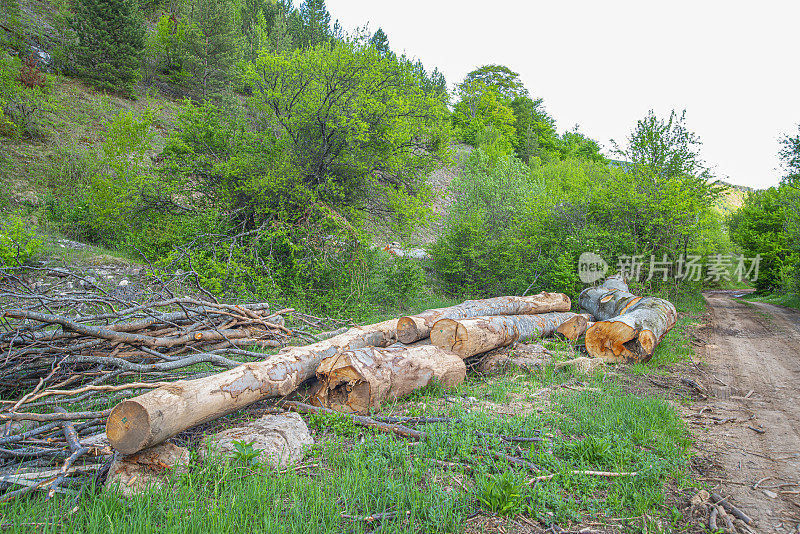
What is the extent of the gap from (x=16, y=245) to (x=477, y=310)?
370 inches

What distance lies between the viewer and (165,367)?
4.58 m

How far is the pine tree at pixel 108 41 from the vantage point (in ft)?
81.2

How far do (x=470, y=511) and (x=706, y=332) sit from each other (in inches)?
466

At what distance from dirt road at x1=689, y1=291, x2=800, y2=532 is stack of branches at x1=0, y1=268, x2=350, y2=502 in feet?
17.0

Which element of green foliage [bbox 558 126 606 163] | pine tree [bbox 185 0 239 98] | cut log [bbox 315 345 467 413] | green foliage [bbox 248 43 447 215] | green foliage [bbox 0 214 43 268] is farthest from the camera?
green foliage [bbox 558 126 606 163]

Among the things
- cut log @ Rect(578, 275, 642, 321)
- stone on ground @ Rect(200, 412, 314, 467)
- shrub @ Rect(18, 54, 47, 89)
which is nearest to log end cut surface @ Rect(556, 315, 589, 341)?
cut log @ Rect(578, 275, 642, 321)

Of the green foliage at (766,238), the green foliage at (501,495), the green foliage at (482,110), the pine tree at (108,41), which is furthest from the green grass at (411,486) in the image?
the green foliage at (482,110)

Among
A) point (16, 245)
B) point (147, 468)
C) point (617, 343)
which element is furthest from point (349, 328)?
point (16, 245)

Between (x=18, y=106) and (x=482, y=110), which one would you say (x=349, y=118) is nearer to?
(x=18, y=106)

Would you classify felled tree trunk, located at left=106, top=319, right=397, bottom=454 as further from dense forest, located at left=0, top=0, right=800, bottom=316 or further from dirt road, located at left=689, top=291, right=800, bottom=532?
dense forest, located at left=0, top=0, right=800, bottom=316

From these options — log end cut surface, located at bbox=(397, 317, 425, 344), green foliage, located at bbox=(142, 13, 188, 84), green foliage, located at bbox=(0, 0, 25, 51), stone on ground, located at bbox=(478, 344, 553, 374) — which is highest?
green foliage, located at bbox=(142, 13, 188, 84)

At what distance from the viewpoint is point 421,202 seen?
40.1ft

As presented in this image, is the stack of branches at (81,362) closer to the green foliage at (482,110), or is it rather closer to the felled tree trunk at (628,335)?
the felled tree trunk at (628,335)

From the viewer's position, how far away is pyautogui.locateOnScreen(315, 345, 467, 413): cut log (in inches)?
181
